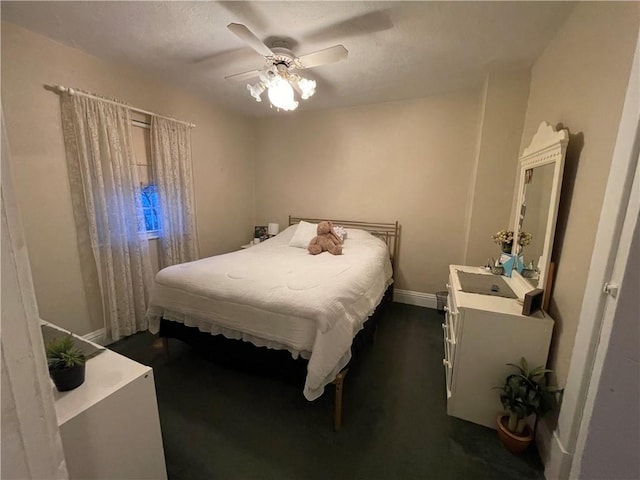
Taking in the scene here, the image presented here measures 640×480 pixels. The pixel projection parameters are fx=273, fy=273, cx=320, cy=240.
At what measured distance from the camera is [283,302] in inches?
65.4

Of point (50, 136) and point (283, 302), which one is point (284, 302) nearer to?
point (283, 302)

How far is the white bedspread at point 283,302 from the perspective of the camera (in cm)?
158

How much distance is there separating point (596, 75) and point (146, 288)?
359 centimetres

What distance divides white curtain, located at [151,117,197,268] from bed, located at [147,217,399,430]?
2.66 feet

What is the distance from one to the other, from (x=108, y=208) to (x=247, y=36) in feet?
6.15

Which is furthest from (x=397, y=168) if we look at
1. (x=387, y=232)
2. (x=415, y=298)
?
(x=415, y=298)

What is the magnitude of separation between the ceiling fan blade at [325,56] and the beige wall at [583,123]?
1.29 metres

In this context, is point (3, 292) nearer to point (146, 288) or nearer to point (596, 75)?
point (596, 75)

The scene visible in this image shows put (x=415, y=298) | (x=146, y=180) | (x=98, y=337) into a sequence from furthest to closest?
(x=415, y=298) < (x=146, y=180) < (x=98, y=337)

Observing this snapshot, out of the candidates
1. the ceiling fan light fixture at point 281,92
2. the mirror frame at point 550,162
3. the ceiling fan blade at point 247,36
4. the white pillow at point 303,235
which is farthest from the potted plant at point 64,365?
the white pillow at point 303,235

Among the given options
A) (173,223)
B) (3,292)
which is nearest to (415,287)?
(173,223)

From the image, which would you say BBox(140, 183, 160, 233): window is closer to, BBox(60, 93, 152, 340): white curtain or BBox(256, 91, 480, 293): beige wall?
BBox(60, 93, 152, 340): white curtain

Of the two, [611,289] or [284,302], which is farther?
[284,302]

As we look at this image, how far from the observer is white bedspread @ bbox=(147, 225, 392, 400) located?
1576mm
